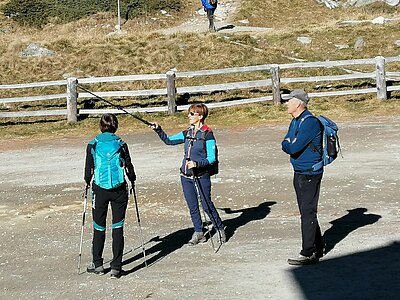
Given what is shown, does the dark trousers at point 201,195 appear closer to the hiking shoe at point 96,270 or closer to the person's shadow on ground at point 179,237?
the person's shadow on ground at point 179,237

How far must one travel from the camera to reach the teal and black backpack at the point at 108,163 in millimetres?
7871

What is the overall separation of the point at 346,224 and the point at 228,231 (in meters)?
1.55

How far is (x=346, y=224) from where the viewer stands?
974 cm

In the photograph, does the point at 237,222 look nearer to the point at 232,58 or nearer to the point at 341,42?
the point at 232,58

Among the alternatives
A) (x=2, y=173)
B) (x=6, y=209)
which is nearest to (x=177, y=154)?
(x=2, y=173)

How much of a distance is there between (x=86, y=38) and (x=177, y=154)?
14060 millimetres

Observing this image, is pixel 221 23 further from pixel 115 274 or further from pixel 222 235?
pixel 115 274

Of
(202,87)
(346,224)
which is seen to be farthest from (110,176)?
(202,87)

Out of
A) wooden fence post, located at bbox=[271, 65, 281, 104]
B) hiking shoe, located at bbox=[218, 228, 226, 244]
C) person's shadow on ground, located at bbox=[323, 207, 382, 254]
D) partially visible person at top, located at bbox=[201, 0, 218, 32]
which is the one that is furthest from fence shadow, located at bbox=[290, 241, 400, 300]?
partially visible person at top, located at bbox=[201, 0, 218, 32]

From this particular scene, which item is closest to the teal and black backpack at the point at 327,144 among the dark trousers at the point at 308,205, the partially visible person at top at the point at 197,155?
the dark trousers at the point at 308,205

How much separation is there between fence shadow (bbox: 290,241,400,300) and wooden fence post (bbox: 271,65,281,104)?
1246 cm

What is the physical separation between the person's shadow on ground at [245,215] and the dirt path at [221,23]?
779 inches

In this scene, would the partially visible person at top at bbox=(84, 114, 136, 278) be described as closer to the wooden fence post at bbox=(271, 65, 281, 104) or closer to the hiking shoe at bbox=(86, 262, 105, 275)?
the hiking shoe at bbox=(86, 262, 105, 275)

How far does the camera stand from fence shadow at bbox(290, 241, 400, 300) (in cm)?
704
